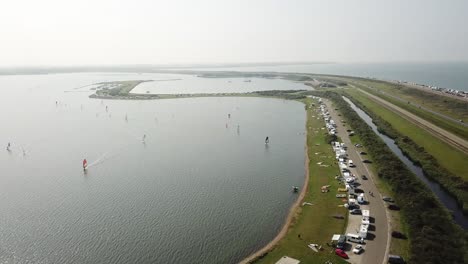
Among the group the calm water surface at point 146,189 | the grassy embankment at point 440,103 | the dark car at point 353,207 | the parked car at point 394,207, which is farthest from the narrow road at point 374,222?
the grassy embankment at point 440,103

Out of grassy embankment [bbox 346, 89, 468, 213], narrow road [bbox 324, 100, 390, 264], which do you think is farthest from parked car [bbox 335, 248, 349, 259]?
grassy embankment [bbox 346, 89, 468, 213]

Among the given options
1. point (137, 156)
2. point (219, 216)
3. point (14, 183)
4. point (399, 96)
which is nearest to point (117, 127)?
point (137, 156)

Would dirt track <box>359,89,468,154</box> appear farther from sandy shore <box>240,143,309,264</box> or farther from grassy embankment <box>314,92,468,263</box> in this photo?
sandy shore <box>240,143,309,264</box>

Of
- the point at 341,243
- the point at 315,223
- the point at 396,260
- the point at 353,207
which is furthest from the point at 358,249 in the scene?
the point at 353,207

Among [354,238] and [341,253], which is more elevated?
[354,238]

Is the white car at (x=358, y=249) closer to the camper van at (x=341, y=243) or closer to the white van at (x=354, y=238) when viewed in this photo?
the white van at (x=354, y=238)

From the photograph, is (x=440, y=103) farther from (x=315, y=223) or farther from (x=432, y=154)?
(x=315, y=223)

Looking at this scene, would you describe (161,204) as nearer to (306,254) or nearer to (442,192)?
(306,254)
